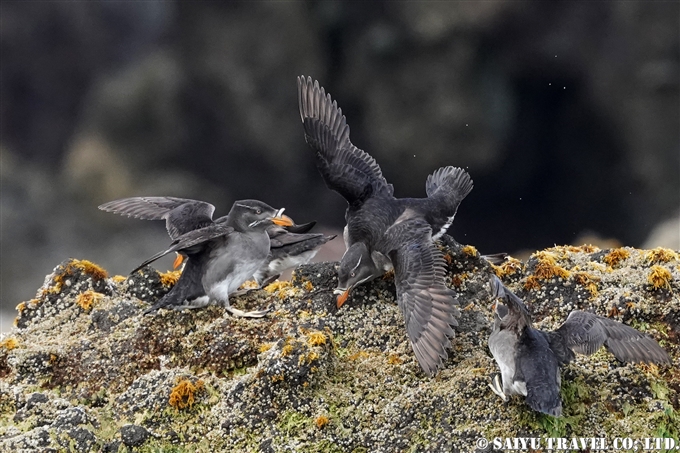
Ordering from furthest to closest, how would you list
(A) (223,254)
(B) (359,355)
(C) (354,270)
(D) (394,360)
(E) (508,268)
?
(A) (223,254) → (E) (508,268) → (C) (354,270) → (B) (359,355) → (D) (394,360)

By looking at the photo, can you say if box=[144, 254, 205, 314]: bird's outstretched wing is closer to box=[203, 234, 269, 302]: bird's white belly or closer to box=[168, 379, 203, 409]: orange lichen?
box=[203, 234, 269, 302]: bird's white belly

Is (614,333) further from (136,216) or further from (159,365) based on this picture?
(136,216)

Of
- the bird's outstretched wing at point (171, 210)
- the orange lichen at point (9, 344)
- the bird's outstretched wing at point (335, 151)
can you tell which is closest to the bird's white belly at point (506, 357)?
the bird's outstretched wing at point (335, 151)

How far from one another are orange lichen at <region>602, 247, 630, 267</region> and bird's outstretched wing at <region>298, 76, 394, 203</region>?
Result: 89.5 inches

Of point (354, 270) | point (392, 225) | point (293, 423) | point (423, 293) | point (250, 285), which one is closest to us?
point (293, 423)

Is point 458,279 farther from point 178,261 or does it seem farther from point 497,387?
point 178,261

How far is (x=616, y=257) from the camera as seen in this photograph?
7.75 m

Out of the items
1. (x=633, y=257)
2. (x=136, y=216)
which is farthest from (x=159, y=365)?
(x=633, y=257)

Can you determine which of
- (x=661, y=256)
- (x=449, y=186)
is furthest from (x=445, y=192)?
(x=661, y=256)

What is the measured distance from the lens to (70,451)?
588 centimetres

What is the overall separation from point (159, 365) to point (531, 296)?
322cm

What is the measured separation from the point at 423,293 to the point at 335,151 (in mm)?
2486

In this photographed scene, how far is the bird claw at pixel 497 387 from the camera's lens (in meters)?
5.92

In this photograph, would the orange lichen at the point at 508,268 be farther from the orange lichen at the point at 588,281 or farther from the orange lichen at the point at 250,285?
the orange lichen at the point at 250,285
